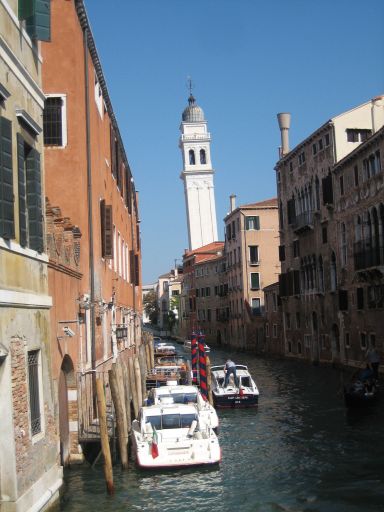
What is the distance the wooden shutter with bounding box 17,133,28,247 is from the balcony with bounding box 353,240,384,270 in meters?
19.9

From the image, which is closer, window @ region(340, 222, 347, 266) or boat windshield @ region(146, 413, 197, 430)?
boat windshield @ region(146, 413, 197, 430)

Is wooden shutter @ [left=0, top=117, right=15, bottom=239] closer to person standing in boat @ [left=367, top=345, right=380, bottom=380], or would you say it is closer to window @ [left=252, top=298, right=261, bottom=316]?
person standing in boat @ [left=367, top=345, right=380, bottom=380]

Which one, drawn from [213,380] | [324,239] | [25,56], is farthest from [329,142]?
[25,56]

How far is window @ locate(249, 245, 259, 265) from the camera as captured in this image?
55344 millimetres

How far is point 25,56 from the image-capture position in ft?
33.3

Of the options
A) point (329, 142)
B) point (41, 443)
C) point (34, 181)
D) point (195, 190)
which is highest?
point (195, 190)

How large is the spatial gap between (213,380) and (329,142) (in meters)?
14.0

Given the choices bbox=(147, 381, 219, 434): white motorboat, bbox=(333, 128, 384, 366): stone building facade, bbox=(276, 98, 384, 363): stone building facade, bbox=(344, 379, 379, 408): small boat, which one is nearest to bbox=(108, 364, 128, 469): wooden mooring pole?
bbox=(147, 381, 219, 434): white motorboat

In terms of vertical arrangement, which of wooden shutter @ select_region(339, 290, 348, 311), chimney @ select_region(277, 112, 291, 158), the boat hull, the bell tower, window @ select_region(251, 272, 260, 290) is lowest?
the boat hull

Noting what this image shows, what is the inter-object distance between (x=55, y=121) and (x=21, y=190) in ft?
19.5

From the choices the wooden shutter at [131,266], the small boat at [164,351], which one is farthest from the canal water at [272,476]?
the small boat at [164,351]

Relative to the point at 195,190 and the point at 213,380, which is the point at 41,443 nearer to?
the point at 213,380

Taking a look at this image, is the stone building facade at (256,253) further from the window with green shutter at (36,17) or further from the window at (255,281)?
the window with green shutter at (36,17)

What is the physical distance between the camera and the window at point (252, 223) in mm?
55281
